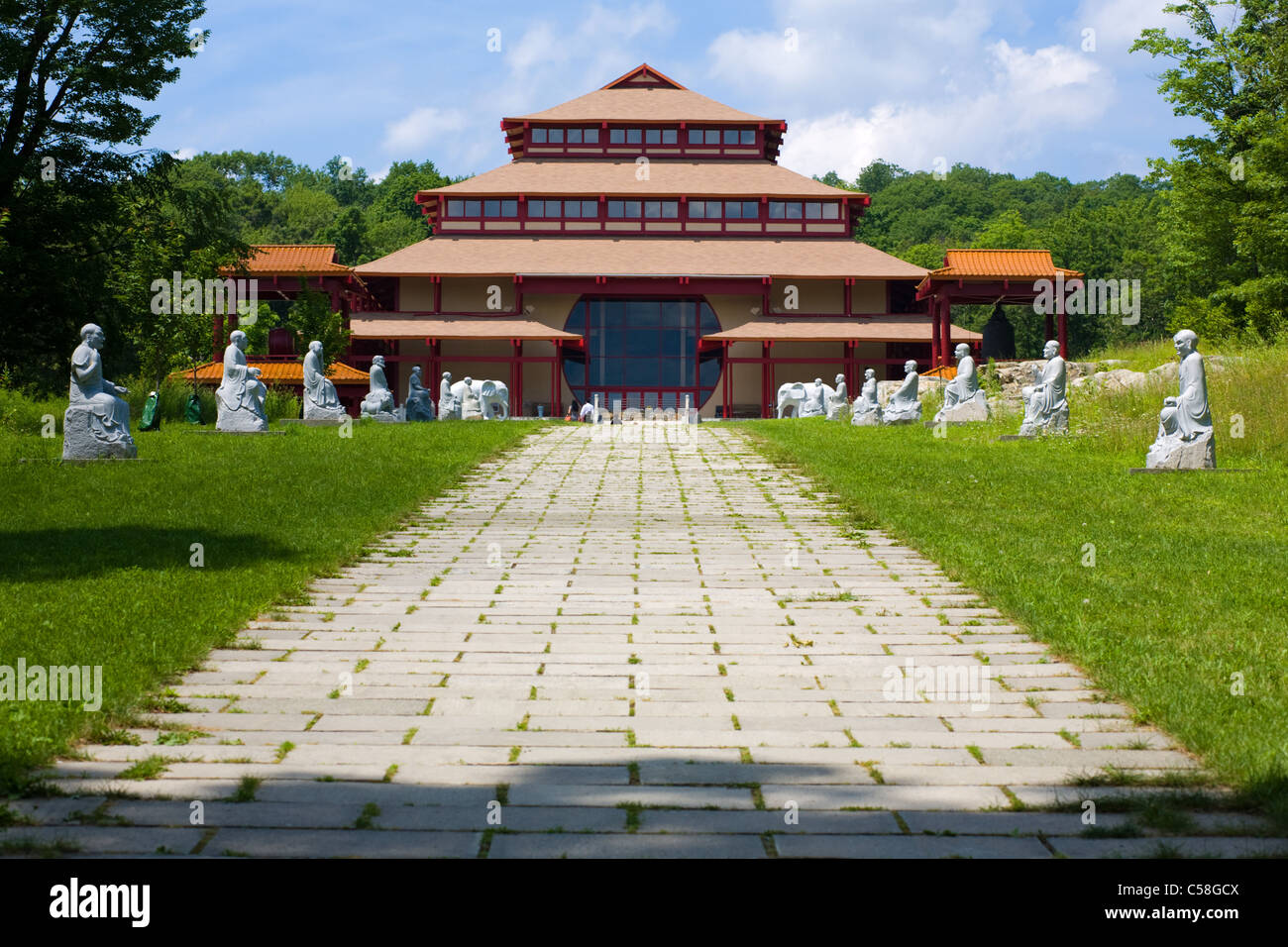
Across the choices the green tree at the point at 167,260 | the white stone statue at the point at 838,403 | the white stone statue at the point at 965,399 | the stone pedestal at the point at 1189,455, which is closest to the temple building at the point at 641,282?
the green tree at the point at 167,260

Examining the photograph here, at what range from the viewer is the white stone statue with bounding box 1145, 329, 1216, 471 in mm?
14188

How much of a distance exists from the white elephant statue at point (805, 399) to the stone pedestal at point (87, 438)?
61.2 feet

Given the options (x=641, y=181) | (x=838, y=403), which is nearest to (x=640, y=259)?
(x=641, y=181)

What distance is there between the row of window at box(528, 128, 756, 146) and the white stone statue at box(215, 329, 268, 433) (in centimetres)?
3043

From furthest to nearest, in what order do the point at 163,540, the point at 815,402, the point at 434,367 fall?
the point at 434,367
the point at 815,402
the point at 163,540

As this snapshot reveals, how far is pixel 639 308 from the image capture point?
45125mm

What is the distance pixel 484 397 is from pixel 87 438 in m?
14.9

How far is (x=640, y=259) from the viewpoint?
143 ft

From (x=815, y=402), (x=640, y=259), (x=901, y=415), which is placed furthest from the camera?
(x=640, y=259)

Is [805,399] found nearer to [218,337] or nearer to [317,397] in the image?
[317,397]

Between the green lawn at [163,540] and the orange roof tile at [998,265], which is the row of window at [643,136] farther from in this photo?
the green lawn at [163,540]

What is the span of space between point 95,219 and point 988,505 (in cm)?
2149

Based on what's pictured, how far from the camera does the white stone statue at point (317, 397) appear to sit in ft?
78.9

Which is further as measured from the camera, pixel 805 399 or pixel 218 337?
pixel 218 337
